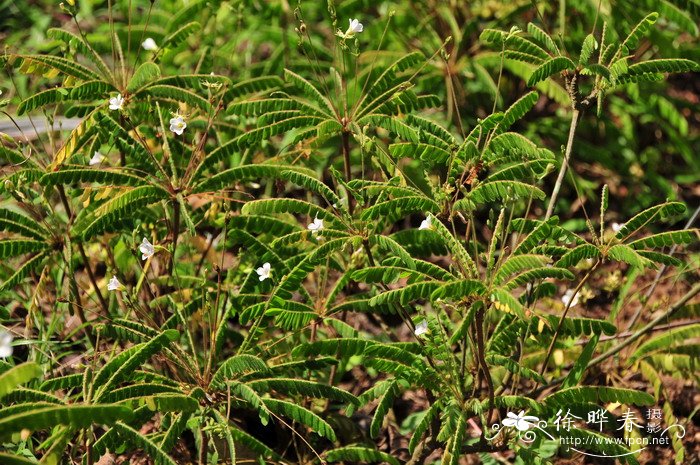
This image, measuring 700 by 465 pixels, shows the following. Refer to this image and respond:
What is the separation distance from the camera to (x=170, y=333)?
8.02ft

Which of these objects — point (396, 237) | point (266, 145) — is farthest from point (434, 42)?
point (396, 237)

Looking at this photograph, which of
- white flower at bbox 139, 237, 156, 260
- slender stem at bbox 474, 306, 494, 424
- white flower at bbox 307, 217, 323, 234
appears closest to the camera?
slender stem at bbox 474, 306, 494, 424

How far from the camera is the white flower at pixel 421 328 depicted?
8.86ft

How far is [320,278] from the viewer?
130 inches

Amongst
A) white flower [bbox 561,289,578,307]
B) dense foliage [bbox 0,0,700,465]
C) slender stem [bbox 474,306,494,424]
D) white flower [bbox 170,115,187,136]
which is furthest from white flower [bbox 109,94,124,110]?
white flower [bbox 561,289,578,307]

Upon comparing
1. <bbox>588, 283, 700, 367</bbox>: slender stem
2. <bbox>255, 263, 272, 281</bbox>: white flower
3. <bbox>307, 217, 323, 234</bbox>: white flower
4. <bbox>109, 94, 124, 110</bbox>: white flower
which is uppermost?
<bbox>109, 94, 124, 110</bbox>: white flower

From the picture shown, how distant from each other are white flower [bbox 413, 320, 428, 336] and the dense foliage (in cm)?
2

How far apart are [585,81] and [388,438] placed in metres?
2.48

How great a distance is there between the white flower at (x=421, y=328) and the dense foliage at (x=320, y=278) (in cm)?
2

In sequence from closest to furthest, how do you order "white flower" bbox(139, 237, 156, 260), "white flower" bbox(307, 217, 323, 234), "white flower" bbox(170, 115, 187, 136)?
"white flower" bbox(307, 217, 323, 234) → "white flower" bbox(139, 237, 156, 260) → "white flower" bbox(170, 115, 187, 136)

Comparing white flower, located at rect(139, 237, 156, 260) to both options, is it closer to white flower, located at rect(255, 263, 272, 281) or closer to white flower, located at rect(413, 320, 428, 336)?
white flower, located at rect(255, 263, 272, 281)

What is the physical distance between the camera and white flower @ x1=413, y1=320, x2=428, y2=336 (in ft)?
8.86

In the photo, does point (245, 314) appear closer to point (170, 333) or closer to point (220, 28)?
point (170, 333)

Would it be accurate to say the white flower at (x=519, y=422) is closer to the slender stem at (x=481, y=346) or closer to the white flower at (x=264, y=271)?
the slender stem at (x=481, y=346)
